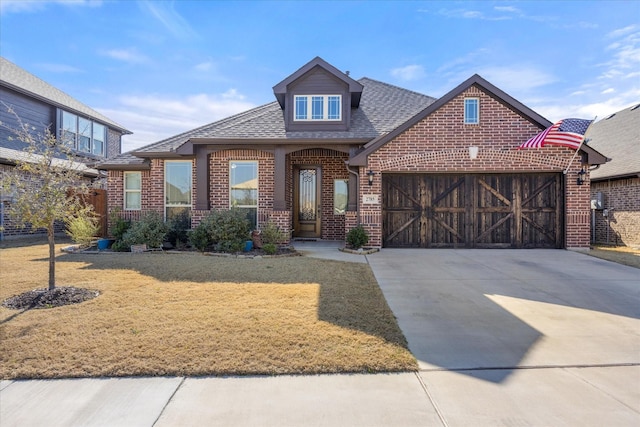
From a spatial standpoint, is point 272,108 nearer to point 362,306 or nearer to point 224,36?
point 224,36

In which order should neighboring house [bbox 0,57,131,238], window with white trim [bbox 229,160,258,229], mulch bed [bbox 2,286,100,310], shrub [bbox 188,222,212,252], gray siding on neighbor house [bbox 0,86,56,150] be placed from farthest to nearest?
gray siding on neighbor house [bbox 0,86,56,150] → neighboring house [bbox 0,57,131,238] → window with white trim [bbox 229,160,258,229] → shrub [bbox 188,222,212,252] → mulch bed [bbox 2,286,100,310]

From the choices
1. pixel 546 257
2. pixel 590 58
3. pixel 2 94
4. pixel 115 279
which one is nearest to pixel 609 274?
pixel 546 257

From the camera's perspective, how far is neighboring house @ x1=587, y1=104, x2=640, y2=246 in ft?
37.0

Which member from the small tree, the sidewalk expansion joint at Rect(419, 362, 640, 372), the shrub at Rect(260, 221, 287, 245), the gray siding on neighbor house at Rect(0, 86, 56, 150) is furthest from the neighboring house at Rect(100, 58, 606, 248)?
the gray siding on neighbor house at Rect(0, 86, 56, 150)

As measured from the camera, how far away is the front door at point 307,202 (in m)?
11.9

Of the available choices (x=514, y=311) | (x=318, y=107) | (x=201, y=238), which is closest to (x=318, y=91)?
(x=318, y=107)

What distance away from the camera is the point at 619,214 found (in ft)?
38.7

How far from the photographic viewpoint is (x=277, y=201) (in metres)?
10.4

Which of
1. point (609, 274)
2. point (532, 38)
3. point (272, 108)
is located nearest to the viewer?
point (609, 274)

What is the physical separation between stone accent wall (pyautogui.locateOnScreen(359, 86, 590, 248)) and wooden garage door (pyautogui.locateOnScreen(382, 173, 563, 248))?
1.24 ft

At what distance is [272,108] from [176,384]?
38.0 ft

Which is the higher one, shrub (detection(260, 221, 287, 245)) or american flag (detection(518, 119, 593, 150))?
american flag (detection(518, 119, 593, 150))

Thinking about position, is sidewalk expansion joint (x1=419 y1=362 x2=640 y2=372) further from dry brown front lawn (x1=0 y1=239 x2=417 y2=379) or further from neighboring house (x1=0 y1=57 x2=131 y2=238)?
neighboring house (x1=0 y1=57 x2=131 y2=238)

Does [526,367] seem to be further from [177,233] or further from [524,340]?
[177,233]
